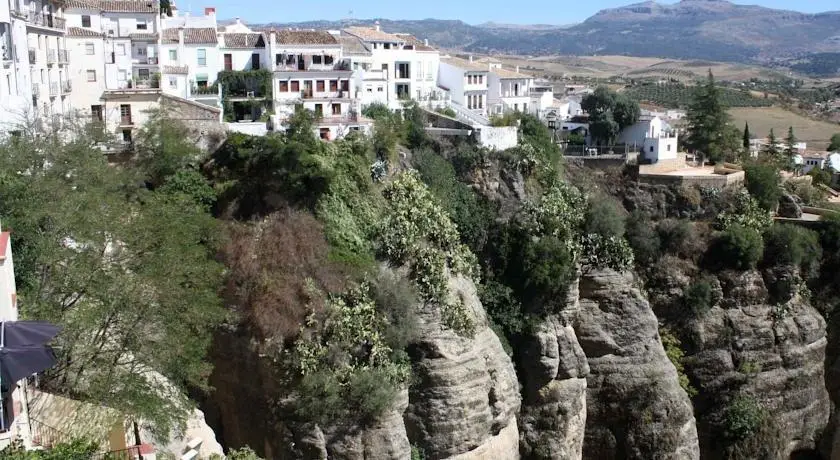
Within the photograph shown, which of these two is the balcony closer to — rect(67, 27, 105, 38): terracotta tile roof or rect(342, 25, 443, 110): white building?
rect(67, 27, 105, 38): terracotta tile roof

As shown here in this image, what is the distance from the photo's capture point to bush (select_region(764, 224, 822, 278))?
1480 inches

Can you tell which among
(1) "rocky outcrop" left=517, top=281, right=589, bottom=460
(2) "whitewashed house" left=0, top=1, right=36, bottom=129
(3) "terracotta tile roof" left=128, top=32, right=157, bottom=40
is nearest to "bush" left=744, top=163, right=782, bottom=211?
(1) "rocky outcrop" left=517, top=281, right=589, bottom=460

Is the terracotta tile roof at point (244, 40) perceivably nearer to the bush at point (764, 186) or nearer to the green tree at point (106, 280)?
the green tree at point (106, 280)

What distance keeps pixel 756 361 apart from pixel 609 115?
1378 cm

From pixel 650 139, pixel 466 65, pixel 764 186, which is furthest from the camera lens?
pixel 466 65

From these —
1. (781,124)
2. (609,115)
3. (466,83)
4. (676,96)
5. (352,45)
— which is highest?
(352,45)

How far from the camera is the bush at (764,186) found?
132ft

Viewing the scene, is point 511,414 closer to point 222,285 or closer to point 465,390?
point 465,390

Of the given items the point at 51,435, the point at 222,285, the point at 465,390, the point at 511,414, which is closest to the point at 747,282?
the point at 511,414

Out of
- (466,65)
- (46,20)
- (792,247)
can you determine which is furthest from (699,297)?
(46,20)

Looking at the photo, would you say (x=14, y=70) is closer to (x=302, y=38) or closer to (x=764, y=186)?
(x=302, y=38)

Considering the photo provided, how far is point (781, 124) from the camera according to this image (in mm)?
103875

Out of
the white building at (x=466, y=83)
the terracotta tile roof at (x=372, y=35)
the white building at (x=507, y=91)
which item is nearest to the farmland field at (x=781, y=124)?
the white building at (x=507, y=91)

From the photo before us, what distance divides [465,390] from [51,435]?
14.7m
